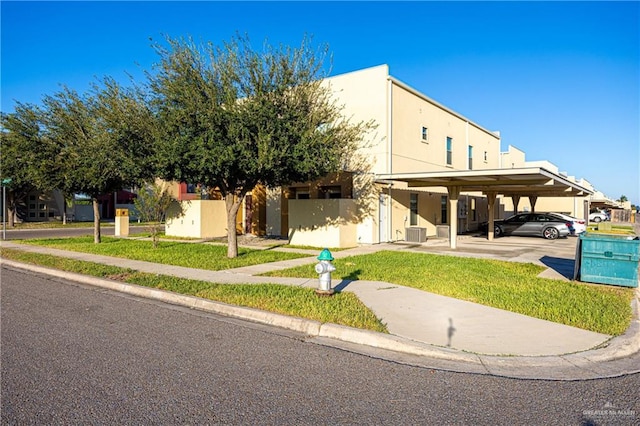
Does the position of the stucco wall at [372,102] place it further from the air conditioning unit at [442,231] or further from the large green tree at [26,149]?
the large green tree at [26,149]

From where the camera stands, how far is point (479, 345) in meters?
5.41

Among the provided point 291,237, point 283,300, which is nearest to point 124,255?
point 291,237

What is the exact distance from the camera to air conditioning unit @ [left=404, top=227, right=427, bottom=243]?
758 inches

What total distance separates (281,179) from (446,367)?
32.3ft

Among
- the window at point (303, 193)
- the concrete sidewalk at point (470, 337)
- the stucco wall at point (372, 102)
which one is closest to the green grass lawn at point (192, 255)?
the concrete sidewalk at point (470, 337)

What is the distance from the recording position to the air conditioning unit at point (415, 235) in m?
19.2

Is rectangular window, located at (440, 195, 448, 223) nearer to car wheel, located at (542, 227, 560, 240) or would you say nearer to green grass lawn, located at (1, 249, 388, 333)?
car wheel, located at (542, 227, 560, 240)

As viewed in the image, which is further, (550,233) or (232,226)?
(550,233)

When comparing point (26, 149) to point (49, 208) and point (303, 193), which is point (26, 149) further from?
point (49, 208)

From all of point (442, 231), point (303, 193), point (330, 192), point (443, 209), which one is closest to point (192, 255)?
point (303, 193)

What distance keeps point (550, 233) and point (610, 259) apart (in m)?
15.2

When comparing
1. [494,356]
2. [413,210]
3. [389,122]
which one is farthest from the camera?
[413,210]

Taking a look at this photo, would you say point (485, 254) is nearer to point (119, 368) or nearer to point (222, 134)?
point (222, 134)

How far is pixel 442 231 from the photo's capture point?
2219cm
